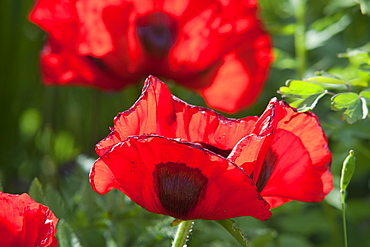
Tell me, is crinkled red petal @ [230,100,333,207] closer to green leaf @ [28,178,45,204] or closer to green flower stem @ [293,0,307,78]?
green leaf @ [28,178,45,204]

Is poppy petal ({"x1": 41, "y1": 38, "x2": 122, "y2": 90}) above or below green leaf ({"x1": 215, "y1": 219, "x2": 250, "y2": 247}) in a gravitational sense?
below

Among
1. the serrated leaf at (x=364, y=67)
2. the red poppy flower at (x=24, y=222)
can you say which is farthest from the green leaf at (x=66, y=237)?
the serrated leaf at (x=364, y=67)

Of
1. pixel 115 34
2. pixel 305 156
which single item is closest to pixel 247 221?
pixel 115 34

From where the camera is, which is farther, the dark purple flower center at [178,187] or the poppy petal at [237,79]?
the poppy petal at [237,79]

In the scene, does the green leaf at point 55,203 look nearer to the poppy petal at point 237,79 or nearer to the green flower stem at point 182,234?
the green flower stem at point 182,234

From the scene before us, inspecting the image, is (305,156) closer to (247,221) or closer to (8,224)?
(8,224)

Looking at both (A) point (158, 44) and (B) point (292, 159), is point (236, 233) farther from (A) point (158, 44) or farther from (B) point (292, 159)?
(A) point (158, 44)

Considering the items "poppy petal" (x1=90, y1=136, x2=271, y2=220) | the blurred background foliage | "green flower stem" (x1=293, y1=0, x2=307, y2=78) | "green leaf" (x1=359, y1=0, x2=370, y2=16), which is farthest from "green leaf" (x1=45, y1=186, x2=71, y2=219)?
"green flower stem" (x1=293, y1=0, x2=307, y2=78)
